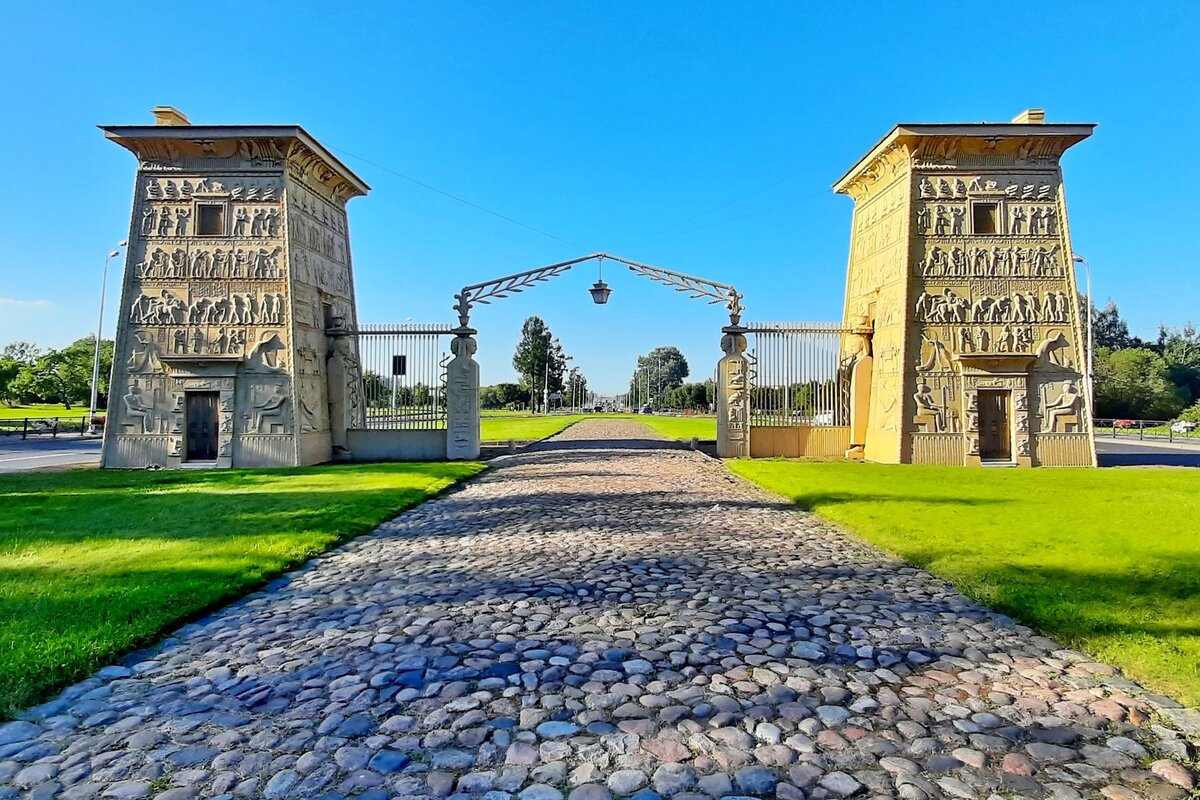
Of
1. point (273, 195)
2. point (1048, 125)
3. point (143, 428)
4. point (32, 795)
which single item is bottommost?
point (32, 795)

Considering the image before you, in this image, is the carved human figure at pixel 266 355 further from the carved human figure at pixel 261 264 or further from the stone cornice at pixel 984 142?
the stone cornice at pixel 984 142

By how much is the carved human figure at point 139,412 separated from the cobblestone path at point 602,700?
14866mm

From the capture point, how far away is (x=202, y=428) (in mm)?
18375

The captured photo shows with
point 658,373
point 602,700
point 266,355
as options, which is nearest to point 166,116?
point 266,355

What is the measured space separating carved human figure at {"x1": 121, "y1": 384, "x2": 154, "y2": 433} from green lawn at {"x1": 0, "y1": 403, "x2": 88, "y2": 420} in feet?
173

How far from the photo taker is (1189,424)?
4184 centimetres

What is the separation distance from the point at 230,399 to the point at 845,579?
16.9 meters

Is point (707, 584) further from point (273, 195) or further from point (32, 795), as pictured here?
point (273, 195)

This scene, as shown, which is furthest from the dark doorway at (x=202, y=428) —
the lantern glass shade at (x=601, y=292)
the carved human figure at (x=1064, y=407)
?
the carved human figure at (x=1064, y=407)

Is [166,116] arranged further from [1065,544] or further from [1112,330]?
[1112,330]

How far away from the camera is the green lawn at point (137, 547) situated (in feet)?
14.5

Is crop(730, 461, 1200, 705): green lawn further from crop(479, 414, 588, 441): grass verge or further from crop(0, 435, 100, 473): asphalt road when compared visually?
crop(0, 435, 100, 473): asphalt road

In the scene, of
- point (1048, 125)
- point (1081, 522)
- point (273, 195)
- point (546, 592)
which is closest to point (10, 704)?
point (546, 592)

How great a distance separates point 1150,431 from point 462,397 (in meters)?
45.4
